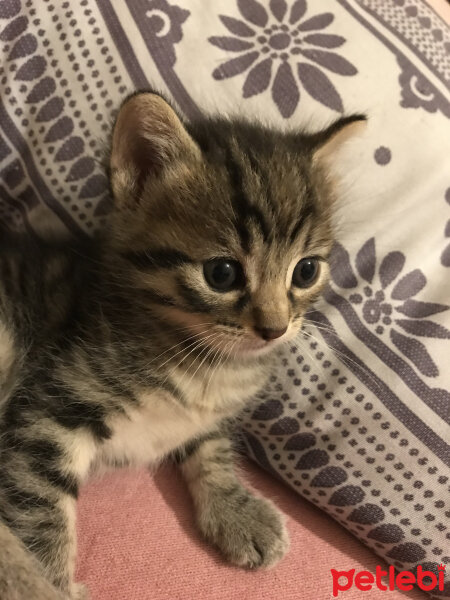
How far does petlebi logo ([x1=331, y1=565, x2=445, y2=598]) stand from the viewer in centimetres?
90

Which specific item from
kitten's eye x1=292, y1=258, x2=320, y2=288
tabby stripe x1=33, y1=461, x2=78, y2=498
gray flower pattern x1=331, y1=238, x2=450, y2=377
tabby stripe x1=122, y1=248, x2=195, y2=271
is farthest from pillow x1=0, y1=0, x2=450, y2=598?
tabby stripe x1=33, y1=461, x2=78, y2=498

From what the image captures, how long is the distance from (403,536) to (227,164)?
64 cm

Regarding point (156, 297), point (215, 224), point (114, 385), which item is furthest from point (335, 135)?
point (114, 385)

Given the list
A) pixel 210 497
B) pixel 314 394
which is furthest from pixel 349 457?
pixel 210 497

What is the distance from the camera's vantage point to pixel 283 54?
998 millimetres

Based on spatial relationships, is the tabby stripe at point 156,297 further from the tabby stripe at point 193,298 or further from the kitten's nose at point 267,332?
the kitten's nose at point 267,332

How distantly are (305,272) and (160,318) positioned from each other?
0.76 ft

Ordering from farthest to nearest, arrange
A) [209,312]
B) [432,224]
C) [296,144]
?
1. [432,224]
2. [296,144]
3. [209,312]

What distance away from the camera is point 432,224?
997 mm

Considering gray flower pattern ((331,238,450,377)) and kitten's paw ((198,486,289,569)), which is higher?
gray flower pattern ((331,238,450,377))

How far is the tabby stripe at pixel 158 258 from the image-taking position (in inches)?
31.1

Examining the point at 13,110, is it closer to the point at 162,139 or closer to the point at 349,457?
the point at 162,139

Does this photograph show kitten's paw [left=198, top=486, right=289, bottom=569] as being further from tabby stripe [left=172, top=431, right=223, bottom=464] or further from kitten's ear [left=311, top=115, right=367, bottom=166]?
kitten's ear [left=311, top=115, right=367, bottom=166]

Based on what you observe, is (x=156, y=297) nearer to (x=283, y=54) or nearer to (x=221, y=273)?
(x=221, y=273)
